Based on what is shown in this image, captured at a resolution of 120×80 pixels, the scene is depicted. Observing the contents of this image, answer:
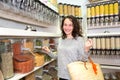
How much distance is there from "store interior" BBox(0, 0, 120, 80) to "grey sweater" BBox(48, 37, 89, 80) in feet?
0.75

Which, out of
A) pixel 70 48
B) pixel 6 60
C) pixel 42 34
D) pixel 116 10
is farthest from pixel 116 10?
pixel 6 60

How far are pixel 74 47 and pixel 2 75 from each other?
2.62 ft

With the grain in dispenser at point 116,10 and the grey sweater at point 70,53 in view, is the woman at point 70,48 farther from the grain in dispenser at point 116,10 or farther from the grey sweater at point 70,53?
the grain in dispenser at point 116,10

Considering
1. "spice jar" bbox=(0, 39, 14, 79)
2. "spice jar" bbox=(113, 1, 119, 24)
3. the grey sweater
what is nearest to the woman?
the grey sweater

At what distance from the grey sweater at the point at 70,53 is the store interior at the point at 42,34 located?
227 mm

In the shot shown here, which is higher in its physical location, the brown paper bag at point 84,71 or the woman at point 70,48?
the woman at point 70,48

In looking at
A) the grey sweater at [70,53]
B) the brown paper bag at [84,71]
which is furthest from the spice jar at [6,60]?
the grey sweater at [70,53]

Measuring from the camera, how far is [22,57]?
49.4 inches

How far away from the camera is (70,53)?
1592 millimetres

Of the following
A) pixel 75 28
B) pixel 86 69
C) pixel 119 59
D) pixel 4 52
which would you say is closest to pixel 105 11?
pixel 119 59

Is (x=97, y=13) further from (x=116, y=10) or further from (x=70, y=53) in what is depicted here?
(x=70, y=53)

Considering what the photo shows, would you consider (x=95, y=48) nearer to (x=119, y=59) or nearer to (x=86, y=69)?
(x=119, y=59)

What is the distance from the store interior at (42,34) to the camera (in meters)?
1.14

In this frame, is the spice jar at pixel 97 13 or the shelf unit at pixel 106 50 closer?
the shelf unit at pixel 106 50
